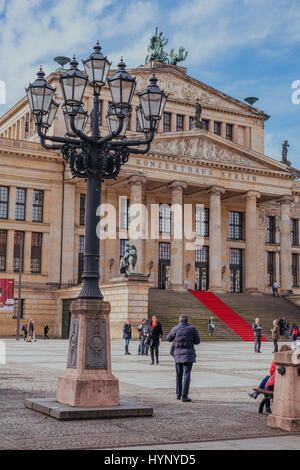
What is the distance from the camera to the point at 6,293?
49.8 meters

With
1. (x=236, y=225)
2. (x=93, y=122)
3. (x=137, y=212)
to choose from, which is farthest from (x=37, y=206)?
(x=93, y=122)

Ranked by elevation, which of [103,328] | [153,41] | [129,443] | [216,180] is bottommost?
[129,443]

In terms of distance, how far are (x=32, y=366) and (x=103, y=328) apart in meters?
10.5

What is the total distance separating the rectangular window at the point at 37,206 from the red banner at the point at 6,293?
20.3 ft

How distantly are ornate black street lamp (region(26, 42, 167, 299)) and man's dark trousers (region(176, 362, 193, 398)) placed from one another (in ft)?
9.40

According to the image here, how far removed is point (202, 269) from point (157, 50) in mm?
→ 22947

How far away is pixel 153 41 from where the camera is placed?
65.8 metres

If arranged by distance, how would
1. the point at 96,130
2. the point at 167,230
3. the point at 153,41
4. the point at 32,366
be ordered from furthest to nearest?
1. the point at 153,41
2. the point at 167,230
3. the point at 32,366
4. the point at 96,130

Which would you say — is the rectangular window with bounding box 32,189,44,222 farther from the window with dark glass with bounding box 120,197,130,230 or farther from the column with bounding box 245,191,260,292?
the column with bounding box 245,191,260,292

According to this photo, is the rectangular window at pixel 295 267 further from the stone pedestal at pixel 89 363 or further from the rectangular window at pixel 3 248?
the stone pedestal at pixel 89 363

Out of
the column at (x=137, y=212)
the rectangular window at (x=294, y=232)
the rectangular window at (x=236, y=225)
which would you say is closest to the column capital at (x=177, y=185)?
the column at (x=137, y=212)

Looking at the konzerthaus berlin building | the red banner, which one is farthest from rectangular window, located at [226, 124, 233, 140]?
the red banner

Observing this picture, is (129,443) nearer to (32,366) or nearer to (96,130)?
(96,130)

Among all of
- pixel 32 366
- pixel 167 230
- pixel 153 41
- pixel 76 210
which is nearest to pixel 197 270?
pixel 167 230
